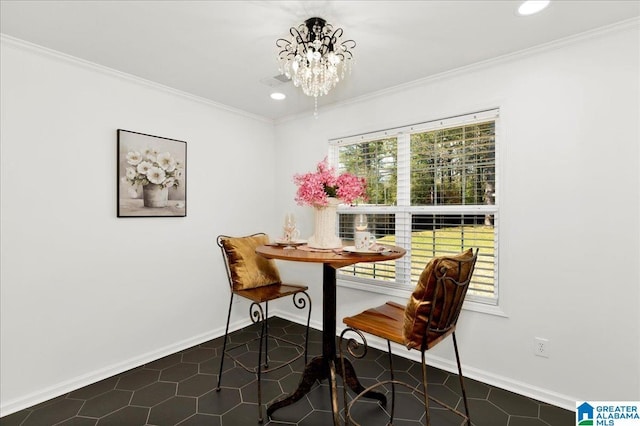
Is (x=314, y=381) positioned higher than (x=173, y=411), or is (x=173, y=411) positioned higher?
(x=314, y=381)

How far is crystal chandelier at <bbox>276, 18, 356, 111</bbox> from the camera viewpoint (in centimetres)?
201

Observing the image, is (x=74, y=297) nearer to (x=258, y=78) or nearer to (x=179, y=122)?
(x=179, y=122)

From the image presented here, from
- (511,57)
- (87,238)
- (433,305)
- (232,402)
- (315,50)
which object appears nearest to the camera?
(433,305)

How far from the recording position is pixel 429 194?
2938 millimetres

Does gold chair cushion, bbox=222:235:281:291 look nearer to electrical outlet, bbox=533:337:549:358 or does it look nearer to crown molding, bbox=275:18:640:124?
crown molding, bbox=275:18:640:124

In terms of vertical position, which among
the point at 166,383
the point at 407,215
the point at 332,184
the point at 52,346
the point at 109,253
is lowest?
the point at 166,383

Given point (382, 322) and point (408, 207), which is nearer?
point (382, 322)

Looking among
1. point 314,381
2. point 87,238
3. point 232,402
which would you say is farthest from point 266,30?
point 232,402

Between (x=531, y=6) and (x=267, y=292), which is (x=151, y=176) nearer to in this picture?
(x=267, y=292)

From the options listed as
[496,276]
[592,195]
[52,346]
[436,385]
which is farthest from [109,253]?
[592,195]

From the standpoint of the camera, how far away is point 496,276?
254 centimetres

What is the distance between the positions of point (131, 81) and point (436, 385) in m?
3.53

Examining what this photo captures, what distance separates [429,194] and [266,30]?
1.88 m

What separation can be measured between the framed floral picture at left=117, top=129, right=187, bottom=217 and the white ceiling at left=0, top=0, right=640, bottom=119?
0.59 meters
